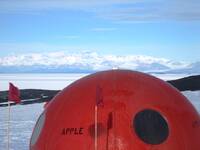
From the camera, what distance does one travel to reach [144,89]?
461 centimetres

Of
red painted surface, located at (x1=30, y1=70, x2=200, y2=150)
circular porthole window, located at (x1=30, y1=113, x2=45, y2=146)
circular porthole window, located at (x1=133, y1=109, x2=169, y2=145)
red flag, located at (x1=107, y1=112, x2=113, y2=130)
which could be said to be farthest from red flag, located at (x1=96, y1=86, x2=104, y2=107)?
circular porthole window, located at (x1=30, y1=113, x2=45, y2=146)

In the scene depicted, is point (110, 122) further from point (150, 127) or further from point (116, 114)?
point (150, 127)

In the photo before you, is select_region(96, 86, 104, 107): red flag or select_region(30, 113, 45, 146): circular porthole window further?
select_region(30, 113, 45, 146): circular porthole window

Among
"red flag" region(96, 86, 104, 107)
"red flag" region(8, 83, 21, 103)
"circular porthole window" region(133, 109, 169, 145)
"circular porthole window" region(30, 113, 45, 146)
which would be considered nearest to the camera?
"circular porthole window" region(133, 109, 169, 145)

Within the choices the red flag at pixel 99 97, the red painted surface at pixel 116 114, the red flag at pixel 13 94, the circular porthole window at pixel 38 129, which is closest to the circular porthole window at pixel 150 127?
the red painted surface at pixel 116 114

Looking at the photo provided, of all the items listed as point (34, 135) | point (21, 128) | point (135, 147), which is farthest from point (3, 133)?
point (135, 147)

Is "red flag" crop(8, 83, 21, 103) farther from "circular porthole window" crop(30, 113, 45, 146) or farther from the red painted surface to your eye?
the red painted surface

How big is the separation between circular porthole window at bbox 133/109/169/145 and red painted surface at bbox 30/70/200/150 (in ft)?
0.12

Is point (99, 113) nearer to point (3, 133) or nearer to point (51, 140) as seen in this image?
point (51, 140)

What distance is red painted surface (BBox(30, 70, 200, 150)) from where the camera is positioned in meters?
4.30

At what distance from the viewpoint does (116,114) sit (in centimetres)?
434

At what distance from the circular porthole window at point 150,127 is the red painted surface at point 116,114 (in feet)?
0.12

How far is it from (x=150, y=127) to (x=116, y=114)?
321 millimetres

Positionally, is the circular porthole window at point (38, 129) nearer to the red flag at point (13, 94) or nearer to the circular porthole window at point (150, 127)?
the red flag at point (13, 94)
